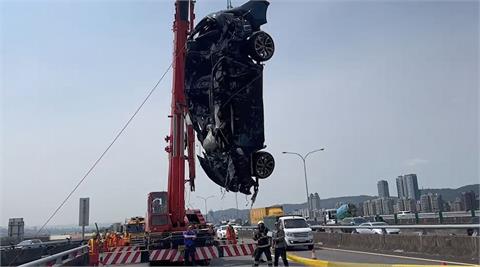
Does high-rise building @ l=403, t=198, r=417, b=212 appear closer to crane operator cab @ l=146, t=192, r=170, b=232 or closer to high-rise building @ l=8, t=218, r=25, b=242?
high-rise building @ l=8, t=218, r=25, b=242

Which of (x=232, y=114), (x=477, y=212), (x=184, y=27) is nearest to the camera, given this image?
(x=232, y=114)

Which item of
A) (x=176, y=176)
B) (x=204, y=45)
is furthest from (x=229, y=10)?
(x=176, y=176)

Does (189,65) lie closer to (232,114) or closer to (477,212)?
(232,114)

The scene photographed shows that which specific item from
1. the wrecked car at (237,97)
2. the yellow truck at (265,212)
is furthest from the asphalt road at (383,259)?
the yellow truck at (265,212)

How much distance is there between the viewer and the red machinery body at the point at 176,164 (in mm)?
16516

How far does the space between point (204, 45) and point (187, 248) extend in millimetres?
6851

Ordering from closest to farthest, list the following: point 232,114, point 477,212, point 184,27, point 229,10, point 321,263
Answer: point 232,114
point 229,10
point 321,263
point 184,27
point 477,212

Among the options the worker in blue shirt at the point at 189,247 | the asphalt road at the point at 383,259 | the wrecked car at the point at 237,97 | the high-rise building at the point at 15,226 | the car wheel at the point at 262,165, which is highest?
the wrecked car at the point at 237,97

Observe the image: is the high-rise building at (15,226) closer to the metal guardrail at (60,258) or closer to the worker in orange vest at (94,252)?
the worker in orange vest at (94,252)

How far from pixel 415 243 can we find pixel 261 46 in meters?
11.7

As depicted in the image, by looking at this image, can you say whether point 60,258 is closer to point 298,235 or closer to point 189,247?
point 189,247

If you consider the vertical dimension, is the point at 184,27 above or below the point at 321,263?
above

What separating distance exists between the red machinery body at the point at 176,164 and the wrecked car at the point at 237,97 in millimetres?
1844

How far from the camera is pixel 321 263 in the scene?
15984mm
